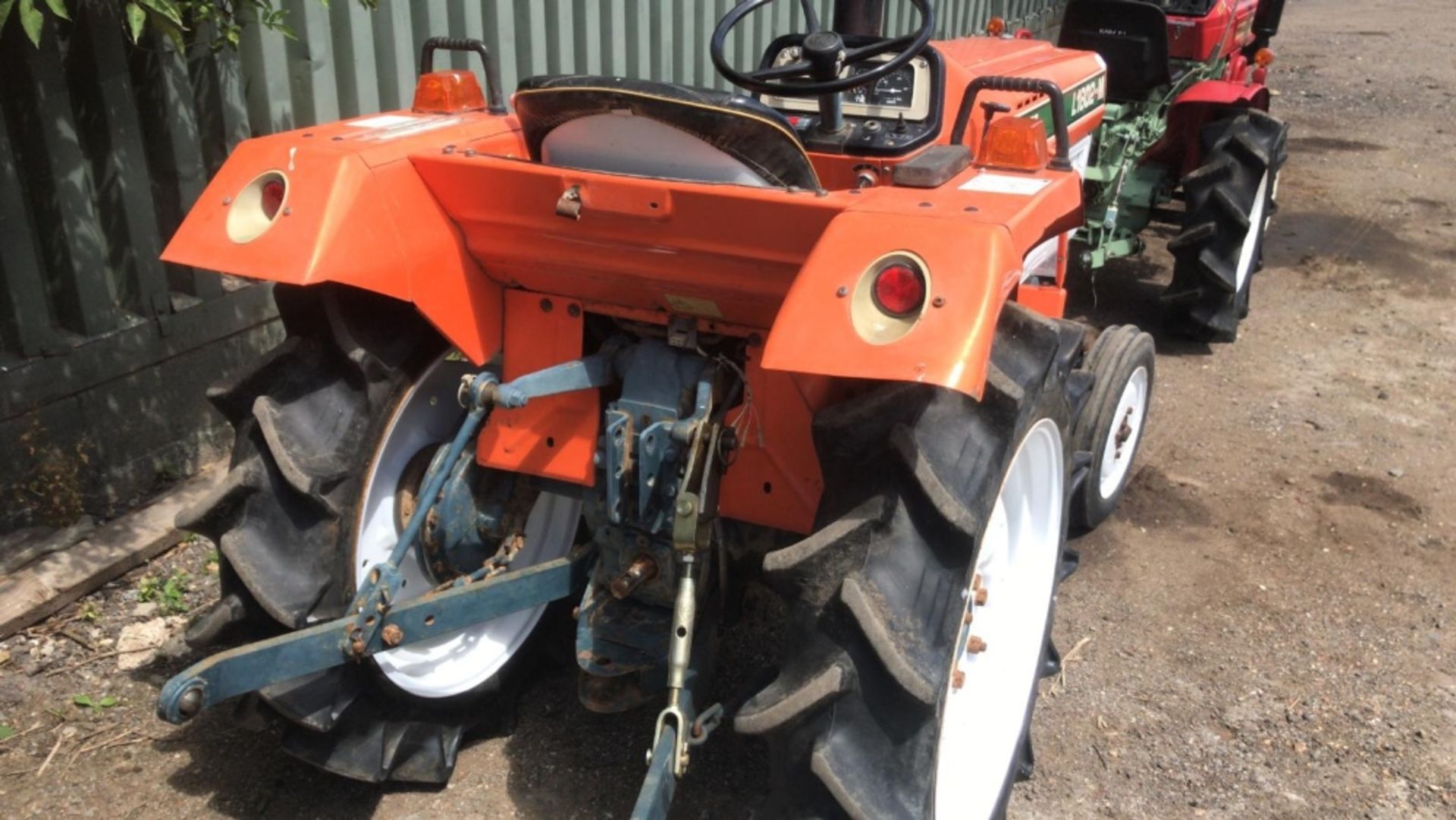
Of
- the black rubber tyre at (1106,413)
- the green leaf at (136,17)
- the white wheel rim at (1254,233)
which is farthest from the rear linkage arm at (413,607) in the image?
the white wheel rim at (1254,233)

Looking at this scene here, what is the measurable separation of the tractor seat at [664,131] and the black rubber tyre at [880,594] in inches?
20.1

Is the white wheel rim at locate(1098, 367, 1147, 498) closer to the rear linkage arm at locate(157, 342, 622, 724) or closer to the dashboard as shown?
the dashboard

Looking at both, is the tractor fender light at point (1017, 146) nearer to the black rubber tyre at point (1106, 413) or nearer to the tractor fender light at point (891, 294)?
the tractor fender light at point (891, 294)

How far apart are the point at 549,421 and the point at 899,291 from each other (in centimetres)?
96

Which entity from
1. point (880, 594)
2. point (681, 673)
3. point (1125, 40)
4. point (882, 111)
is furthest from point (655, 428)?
point (1125, 40)

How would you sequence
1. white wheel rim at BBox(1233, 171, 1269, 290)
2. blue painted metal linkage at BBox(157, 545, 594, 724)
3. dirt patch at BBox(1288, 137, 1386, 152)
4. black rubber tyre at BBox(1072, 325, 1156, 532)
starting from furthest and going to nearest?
1. dirt patch at BBox(1288, 137, 1386, 152)
2. white wheel rim at BBox(1233, 171, 1269, 290)
3. black rubber tyre at BBox(1072, 325, 1156, 532)
4. blue painted metal linkage at BBox(157, 545, 594, 724)

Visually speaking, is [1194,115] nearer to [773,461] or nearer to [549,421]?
[773,461]

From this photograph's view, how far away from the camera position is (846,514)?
2.03m

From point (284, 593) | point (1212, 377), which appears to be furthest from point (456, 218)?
point (1212, 377)

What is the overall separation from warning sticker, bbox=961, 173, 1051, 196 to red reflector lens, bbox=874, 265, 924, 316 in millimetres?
429

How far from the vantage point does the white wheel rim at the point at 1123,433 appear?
3.77m

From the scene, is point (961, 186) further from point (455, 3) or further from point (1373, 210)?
point (1373, 210)

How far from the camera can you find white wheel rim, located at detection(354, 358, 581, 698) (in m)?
2.59

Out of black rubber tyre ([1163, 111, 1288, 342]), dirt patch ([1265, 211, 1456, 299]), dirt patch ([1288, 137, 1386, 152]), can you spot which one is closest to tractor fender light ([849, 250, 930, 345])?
black rubber tyre ([1163, 111, 1288, 342])
